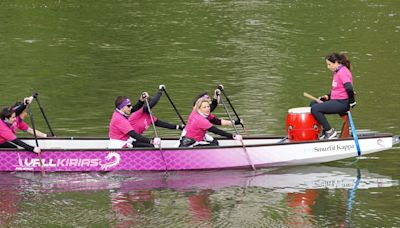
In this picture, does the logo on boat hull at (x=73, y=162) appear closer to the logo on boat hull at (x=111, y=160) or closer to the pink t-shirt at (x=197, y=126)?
the logo on boat hull at (x=111, y=160)

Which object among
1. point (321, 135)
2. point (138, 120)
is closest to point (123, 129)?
point (138, 120)

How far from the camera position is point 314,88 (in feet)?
96.9

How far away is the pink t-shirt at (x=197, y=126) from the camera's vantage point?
1831cm

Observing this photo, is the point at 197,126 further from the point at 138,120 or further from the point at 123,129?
the point at 138,120

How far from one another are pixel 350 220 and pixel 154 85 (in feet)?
52.1

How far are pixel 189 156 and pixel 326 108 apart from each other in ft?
9.89

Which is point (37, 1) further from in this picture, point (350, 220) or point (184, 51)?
point (350, 220)

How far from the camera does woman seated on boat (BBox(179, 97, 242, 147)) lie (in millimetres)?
18328

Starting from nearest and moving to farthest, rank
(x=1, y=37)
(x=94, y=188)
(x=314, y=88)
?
(x=94, y=188)
(x=314, y=88)
(x=1, y=37)

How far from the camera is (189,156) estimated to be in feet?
59.4

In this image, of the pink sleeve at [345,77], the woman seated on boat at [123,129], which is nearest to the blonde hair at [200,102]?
the woman seated on boat at [123,129]

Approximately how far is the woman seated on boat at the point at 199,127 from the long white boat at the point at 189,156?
0.51m

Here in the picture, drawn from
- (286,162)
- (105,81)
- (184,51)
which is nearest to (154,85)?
(105,81)

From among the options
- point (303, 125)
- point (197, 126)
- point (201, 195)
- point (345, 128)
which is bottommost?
point (201, 195)
